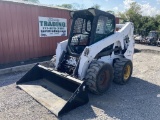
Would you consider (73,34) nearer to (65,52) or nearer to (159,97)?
(65,52)

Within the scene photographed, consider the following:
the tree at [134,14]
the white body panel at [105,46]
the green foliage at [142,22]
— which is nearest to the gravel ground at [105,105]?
the white body panel at [105,46]

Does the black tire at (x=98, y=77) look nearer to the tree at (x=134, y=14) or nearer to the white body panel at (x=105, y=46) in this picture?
the white body panel at (x=105, y=46)

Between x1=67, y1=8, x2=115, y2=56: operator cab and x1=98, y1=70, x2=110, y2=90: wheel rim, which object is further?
x1=67, y1=8, x2=115, y2=56: operator cab

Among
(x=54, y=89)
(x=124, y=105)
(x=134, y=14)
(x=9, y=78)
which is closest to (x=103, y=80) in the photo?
(x=124, y=105)

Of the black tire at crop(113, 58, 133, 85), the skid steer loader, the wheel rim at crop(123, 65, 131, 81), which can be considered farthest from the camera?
the wheel rim at crop(123, 65, 131, 81)

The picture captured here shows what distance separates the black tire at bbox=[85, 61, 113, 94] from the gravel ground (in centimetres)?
32

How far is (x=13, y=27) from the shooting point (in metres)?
8.70

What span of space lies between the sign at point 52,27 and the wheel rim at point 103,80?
595cm

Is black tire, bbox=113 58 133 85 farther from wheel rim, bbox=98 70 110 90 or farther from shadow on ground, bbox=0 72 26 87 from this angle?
shadow on ground, bbox=0 72 26 87

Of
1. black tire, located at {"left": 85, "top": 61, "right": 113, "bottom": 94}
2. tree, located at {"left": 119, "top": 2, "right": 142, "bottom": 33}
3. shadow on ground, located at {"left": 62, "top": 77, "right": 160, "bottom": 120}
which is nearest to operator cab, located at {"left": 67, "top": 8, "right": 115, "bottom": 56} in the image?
black tire, located at {"left": 85, "top": 61, "right": 113, "bottom": 94}

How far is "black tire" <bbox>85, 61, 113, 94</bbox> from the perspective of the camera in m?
4.72

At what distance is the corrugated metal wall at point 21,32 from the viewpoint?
8.44 metres

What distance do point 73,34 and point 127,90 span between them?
2668 millimetres

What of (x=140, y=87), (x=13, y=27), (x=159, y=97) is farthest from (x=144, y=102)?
(x=13, y=27)
